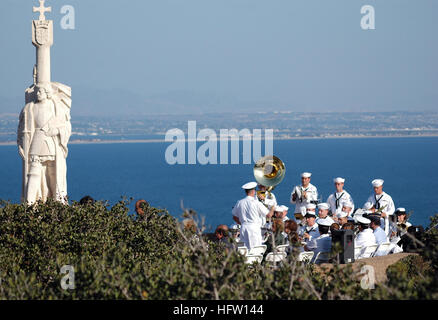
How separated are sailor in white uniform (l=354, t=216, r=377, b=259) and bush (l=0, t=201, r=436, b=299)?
1.17m

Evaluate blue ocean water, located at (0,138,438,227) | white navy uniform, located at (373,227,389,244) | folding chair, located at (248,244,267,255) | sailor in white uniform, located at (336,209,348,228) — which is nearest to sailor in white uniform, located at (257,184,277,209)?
sailor in white uniform, located at (336,209,348,228)

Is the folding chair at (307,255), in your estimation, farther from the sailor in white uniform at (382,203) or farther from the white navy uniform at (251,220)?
the sailor in white uniform at (382,203)

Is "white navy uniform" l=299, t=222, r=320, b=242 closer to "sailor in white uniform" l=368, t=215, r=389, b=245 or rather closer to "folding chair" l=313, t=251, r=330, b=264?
"folding chair" l=313, t=251, r=330, b=264

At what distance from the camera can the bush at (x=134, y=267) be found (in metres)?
9.27

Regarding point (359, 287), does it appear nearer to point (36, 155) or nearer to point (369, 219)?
point (369, 219)

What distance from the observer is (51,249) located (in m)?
14.2

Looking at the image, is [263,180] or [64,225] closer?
[64,225]

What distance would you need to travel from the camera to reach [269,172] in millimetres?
19031

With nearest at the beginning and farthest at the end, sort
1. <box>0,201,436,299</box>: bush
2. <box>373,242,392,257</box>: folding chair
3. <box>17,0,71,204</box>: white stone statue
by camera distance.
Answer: <box>0,201,436,299</box>: bush
<box>373,242,392,257</box>: folding chair
<box>17,0,71,204</box>: white stone statue

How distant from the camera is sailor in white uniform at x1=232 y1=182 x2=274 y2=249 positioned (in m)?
14.9

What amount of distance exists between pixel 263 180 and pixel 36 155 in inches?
194

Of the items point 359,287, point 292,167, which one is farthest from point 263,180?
point 292,167
